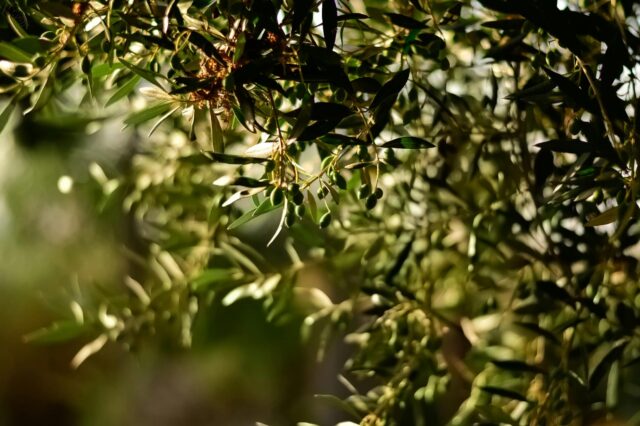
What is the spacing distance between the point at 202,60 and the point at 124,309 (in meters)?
0.35

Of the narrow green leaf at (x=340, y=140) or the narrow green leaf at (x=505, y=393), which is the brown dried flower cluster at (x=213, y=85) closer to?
the narrow green leaf at (x=340, y=140)

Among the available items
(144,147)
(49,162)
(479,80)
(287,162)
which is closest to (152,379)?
(49,162)

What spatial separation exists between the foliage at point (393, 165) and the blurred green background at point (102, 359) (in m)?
0.83

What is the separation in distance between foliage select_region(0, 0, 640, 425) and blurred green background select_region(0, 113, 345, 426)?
831 mm

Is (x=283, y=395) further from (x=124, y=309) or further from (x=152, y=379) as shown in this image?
(x=124, y=309)

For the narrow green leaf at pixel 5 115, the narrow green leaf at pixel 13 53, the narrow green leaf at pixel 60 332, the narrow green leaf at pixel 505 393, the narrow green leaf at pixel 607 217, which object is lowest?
the narrow green leaf at pixel 60 332

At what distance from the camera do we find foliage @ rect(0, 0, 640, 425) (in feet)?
1.13

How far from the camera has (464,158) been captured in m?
0.63

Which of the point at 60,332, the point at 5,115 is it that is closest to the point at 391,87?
the point at 5,115

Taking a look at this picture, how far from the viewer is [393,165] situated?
0.43 meters

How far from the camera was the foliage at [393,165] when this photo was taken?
0.34 meters

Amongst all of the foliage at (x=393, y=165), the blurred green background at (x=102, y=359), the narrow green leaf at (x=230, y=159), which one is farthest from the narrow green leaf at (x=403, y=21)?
the blurred green background at (x=102, y=359)

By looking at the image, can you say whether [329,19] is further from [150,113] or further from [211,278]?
[211,278]

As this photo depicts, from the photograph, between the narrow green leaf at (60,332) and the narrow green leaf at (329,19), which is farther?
the narrow green leaf at (60,332)
